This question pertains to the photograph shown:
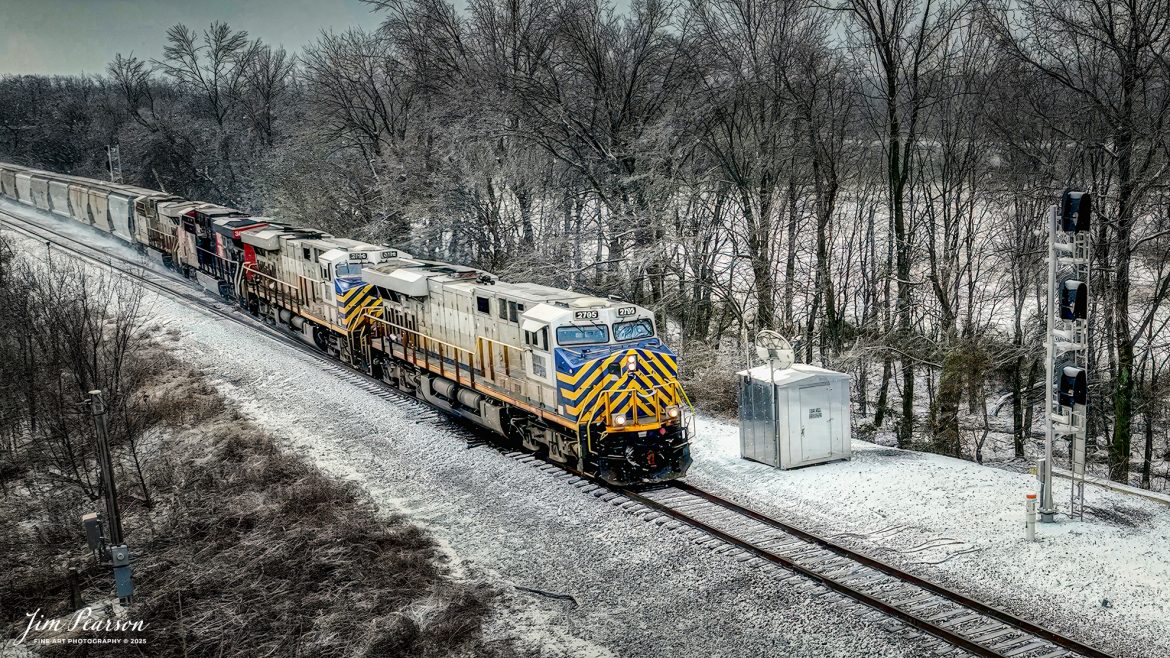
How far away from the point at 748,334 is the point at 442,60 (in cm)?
1838

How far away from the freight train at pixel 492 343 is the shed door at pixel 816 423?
2.38 m

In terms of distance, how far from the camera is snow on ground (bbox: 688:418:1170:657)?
37.5 feet

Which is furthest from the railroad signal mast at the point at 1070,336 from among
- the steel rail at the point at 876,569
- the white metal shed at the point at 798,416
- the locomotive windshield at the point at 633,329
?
the locomotive windshield at the point at 633,329

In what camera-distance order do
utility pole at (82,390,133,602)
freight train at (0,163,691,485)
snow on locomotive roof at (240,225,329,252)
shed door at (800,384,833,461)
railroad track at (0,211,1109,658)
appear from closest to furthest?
railroad track at (0,211,1109,658) < utility pole at (82,390,133,602) < freight train at (0,163,691,485) < shed door at (800,384,833,461) < snow on locomotive roof at (240,225,329,252)

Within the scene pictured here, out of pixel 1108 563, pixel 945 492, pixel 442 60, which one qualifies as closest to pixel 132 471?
pixel 945 492

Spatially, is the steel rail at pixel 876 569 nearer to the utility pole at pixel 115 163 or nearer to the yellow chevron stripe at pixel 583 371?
the yellow chevron stripe at pixel 583 371

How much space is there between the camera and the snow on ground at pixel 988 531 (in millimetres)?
11438

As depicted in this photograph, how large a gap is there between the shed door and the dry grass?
25.0ft

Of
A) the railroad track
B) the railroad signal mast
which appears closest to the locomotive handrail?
the railroad track

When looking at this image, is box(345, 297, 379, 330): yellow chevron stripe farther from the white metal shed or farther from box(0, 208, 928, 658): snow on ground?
the white metal shed

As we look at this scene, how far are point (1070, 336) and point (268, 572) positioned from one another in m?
12.8

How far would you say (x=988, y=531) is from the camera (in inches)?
549

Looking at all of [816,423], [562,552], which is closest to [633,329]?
[816,423]

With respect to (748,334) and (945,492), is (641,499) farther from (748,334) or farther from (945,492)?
(748,334)
